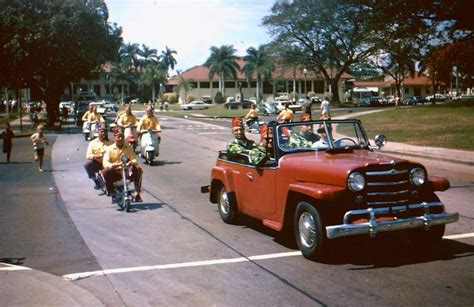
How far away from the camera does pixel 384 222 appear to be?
677 cm

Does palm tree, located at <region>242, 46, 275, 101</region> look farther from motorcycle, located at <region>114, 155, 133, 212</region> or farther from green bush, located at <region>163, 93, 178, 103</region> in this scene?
motorcycle, located at <region>114, 155, 133, 212</region>

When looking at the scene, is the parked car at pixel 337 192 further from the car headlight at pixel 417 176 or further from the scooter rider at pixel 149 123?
the scooter rider at pixel 149 123

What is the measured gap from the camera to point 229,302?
5754 millimetres

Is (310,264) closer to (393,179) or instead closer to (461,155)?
(393,179)

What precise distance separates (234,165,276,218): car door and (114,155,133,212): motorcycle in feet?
8.34

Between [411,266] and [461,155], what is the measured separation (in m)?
14.2

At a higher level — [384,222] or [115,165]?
[115,165]

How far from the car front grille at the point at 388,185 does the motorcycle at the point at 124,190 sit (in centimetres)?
527

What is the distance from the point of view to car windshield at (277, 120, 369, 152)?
8.25m

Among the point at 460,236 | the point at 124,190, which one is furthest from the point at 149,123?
the point at 460,236

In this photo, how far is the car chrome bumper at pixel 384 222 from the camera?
664 cm

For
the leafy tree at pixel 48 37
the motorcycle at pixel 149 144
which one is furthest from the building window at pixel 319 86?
the motorcycle at pixel 149 144

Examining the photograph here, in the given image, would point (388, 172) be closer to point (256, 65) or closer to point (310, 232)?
point (310, 232)

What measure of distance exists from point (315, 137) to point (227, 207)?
199 cm
